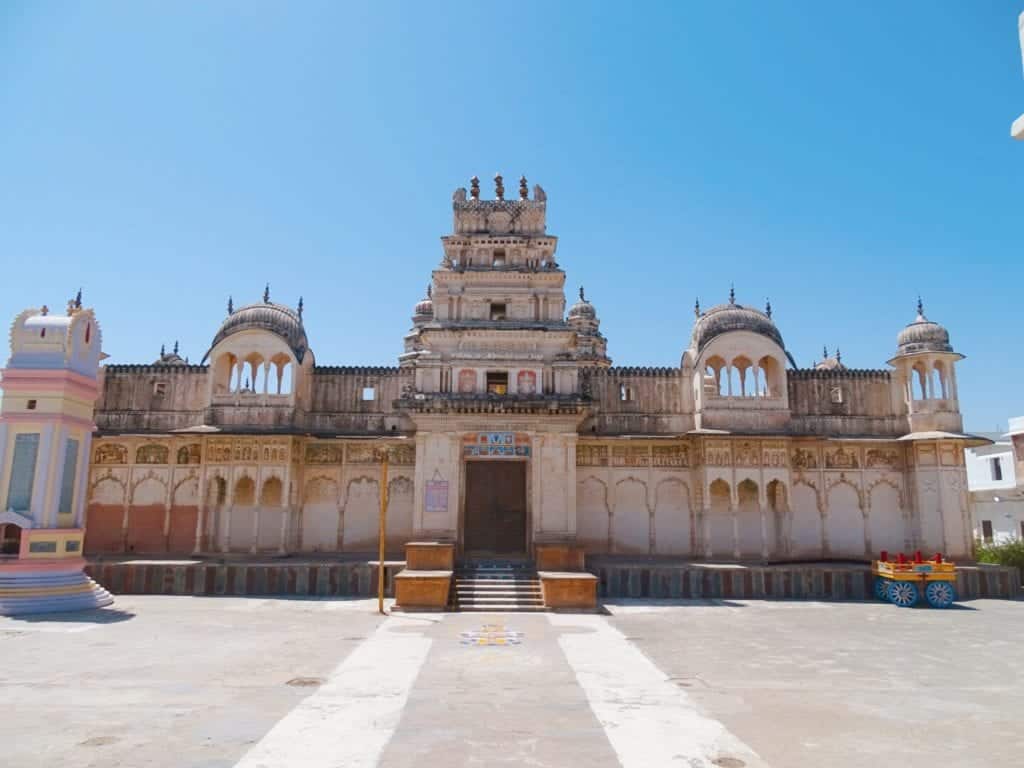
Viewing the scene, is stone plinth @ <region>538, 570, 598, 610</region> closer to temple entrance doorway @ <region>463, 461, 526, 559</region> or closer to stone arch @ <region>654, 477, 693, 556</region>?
temple entrance doorway @ <region>463, 461, 526, 559</region>

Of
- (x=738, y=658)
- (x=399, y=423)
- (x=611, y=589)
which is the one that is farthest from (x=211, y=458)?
(x=738, y=658)

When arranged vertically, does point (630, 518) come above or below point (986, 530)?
above

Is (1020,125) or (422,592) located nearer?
(1020,125)

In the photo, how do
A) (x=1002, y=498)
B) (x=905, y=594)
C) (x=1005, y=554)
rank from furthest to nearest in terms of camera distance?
(x=1002, y=498) → (x=1005, y=554) → (x=905, y=594)

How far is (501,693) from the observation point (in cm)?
1012

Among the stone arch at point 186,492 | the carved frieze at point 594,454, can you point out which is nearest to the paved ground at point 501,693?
the stone arch at point 186,492

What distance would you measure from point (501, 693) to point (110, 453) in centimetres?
2256

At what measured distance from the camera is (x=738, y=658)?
42.6 ft

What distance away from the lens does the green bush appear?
25.7 meters

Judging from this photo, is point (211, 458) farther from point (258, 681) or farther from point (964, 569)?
Answer: point (964, 569)

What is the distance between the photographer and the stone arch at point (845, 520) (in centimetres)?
2659

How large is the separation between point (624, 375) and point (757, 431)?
5336mm

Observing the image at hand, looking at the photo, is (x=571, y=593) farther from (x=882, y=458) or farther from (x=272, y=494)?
(x=882, y=458)

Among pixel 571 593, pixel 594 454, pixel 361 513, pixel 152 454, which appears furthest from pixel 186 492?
pixel 571 593
